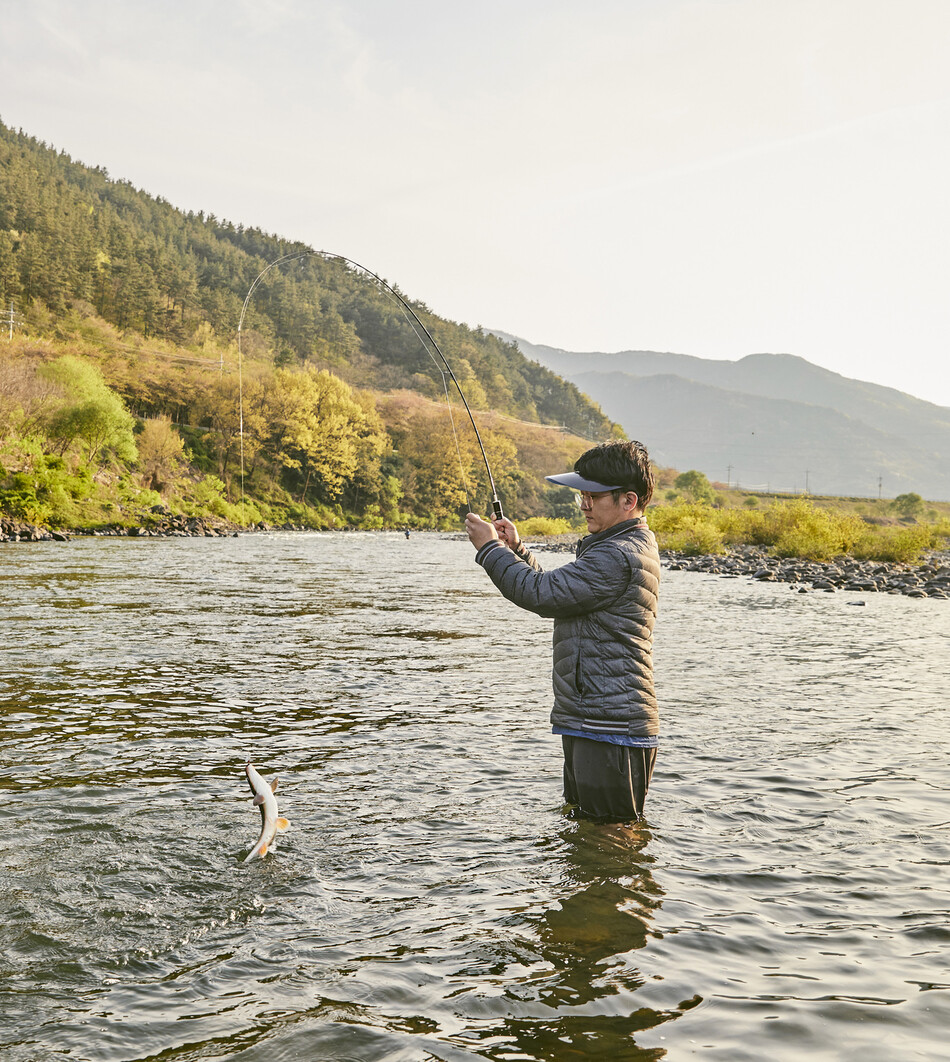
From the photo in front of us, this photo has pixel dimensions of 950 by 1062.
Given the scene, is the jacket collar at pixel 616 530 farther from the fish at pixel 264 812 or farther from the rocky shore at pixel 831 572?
the rocky shore at pixel 831 572

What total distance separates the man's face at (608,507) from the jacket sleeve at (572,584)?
183 millimetres

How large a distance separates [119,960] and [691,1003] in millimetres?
1985

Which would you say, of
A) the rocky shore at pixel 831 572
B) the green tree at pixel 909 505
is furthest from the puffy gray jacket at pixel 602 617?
the green tree at pixel 909 505

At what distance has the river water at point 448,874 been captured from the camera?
260 centimetres

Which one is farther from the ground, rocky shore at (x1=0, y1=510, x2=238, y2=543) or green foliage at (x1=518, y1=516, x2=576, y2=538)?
green foliage at (x1=518, y1=516, x2=576, y2=538)

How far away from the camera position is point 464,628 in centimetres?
1295

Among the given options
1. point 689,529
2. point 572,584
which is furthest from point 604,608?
point 689,529

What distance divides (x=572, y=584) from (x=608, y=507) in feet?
1.43

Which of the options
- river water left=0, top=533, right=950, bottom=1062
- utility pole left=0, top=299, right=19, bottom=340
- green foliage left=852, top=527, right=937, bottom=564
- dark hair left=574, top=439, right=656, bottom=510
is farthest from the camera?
utility pole left=0, top=299, right=19, bottom=340

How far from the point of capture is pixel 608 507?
→ 383 cm

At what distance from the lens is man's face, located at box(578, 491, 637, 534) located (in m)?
3.81

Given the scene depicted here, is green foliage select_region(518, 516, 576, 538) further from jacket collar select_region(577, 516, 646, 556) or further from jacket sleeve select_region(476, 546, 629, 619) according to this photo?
jacket sleeve select_region(476, 546, 629, 619)

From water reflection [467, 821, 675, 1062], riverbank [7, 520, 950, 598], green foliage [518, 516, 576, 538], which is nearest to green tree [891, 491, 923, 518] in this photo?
green foliage [518, 516, 576, 538]

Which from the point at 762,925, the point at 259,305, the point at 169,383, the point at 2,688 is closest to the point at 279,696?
the point at 2,688
